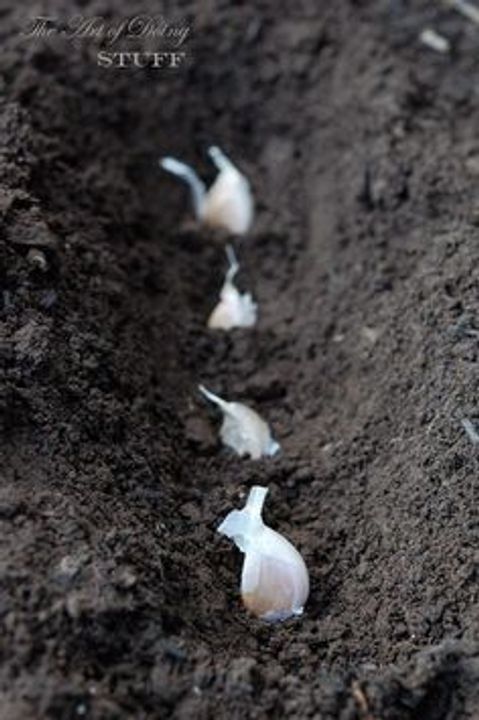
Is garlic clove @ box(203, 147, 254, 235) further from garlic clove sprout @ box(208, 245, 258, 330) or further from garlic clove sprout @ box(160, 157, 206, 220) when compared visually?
garlic clove sprout @ box(208, 245, 258, 330)

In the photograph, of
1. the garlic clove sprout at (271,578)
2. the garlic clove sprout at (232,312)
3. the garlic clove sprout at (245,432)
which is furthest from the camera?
the garlic clove sprout at (232,312)

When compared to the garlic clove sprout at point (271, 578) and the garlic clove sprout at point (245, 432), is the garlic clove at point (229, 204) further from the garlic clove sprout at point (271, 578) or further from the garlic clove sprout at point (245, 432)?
the garlic clove sprout at point (271, 578)

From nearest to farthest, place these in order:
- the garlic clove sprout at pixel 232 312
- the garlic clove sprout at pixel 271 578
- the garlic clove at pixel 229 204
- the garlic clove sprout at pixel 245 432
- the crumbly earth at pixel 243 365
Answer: the crumbly earth at pixel 243 365
the garlic clove sprout at pixel 271 578
the garlic clove sprout at pixel 245 432
the garlic clove sprout at pixel 232 312
the garlic clove at pixel 229 204

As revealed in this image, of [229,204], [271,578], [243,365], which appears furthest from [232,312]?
[271,578]

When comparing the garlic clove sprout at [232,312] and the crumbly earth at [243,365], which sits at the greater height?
the crumbly earth at [243,365]

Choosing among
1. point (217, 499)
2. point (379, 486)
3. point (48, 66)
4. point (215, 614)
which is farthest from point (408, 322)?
point (48, 66)

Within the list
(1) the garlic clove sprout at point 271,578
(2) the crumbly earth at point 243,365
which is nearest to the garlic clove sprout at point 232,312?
(2) the crumbly earth at point 243,365

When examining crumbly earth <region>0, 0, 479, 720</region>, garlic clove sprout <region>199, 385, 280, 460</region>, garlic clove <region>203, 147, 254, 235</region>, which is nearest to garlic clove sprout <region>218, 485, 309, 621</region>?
crumbly earth <region>0, 0, 479, 720</region>
